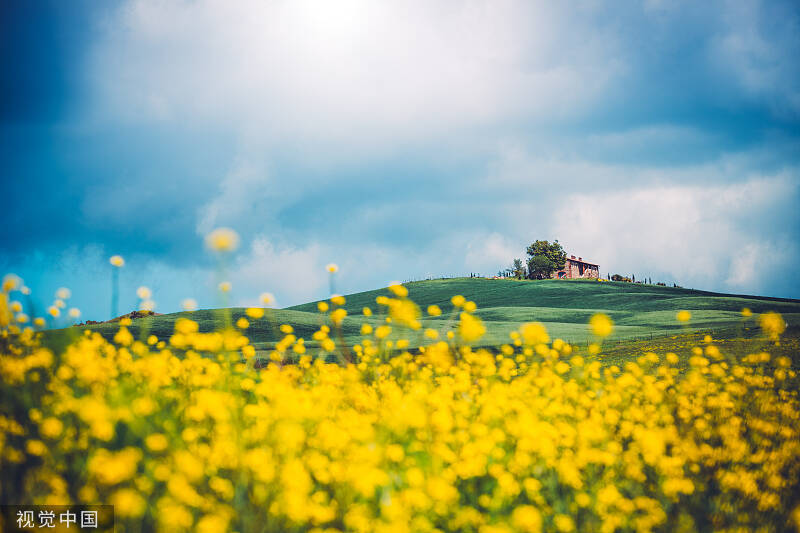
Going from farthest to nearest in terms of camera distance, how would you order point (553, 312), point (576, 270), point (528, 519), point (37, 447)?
point (576, 270), point (553, 312), point (37, 447), point (528, 519)

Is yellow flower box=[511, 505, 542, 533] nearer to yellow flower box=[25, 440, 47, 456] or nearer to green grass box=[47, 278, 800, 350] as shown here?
yellow flower box=[25, 440, 47, 456]

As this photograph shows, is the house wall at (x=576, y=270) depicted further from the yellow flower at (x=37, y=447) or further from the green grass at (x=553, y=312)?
the yellow flower at (x=37, y=447)

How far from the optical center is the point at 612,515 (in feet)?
11.4

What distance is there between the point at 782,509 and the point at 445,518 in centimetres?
284

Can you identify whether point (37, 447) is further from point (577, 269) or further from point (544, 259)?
point (577, 269)

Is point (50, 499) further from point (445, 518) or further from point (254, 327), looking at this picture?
point (254, 327)

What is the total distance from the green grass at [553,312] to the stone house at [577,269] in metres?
22.6

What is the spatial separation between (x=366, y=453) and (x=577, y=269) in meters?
75.4

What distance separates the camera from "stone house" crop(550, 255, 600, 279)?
223 ft

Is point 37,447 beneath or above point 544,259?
beneath

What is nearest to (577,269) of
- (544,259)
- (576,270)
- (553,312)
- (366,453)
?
(576,270)

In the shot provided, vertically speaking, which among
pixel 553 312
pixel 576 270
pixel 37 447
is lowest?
pixel 553 312

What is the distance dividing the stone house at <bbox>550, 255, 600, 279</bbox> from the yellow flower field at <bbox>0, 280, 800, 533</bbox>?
6308cm

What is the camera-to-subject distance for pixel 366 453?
3.32 metres
